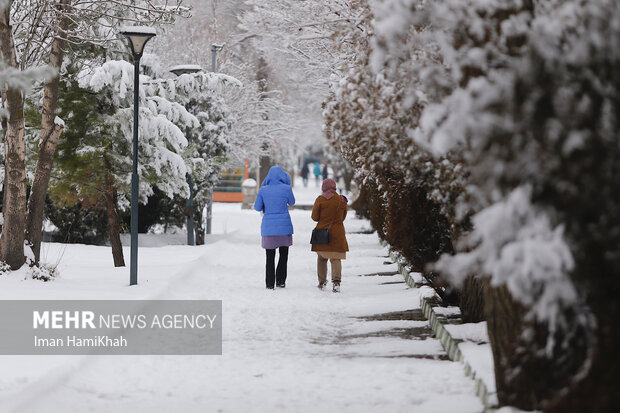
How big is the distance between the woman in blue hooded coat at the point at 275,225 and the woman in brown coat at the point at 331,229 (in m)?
0.45

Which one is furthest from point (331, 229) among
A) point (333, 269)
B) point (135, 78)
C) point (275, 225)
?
point (135, 78)

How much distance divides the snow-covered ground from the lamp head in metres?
3.34

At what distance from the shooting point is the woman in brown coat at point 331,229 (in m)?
12.8

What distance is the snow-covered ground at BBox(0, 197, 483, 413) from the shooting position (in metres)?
6.39

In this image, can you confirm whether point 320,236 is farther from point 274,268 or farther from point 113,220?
point 113,220

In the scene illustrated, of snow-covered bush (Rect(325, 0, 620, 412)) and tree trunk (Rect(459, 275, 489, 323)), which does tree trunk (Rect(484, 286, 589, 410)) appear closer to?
snow-covered bush (Rect(325, 0, 620, 412))

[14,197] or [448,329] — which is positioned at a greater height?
[14,197]

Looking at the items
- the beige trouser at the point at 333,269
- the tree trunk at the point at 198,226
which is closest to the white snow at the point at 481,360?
the beige trouser at the point at 333,269

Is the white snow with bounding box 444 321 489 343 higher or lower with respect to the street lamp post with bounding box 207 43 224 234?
lower

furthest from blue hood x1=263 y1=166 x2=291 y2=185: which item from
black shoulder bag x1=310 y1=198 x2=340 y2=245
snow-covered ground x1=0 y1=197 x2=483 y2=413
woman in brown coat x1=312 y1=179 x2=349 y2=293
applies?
snow-covered ground x1=0 y1=197 x2=483 y2=413

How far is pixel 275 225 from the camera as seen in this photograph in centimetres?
1295

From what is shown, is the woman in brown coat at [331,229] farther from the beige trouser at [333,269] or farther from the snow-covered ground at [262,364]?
the snow-covered ground at [262,364]

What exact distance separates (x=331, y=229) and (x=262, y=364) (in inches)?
211

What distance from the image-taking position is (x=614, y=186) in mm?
3436
